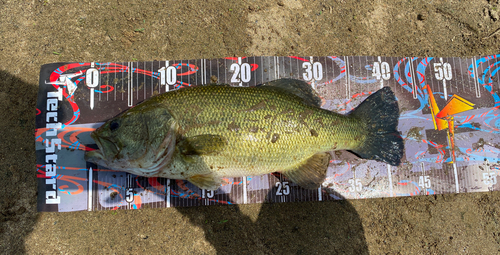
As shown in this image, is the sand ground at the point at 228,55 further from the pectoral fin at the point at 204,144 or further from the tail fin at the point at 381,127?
the pectoral fin at the point at 204,144

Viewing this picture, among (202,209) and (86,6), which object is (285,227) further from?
(86,6)

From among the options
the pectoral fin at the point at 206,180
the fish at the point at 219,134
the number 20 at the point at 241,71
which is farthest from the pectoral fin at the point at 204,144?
the number 20 at the point at 241,71

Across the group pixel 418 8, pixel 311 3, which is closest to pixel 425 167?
pixel 418 8

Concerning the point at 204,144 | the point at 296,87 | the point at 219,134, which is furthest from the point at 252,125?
the point at 296,87

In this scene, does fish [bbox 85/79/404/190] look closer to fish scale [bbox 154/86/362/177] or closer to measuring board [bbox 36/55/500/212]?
fish scale [bbox 154/86/362/177]

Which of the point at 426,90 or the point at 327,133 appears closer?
the point at 327,133

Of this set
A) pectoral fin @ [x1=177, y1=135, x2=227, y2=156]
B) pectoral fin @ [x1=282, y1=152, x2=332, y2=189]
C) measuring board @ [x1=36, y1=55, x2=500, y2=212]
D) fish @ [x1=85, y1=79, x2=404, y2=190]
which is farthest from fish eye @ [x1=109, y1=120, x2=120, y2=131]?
pectoral fin @ [x1=282, y1=152, x2=332, y2=189]

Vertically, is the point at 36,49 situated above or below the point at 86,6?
below
